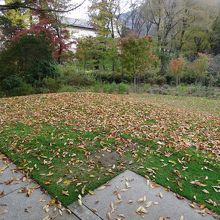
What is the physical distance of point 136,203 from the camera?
2344 mm

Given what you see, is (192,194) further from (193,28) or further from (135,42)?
(193,28)

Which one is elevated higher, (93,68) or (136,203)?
(93,68)

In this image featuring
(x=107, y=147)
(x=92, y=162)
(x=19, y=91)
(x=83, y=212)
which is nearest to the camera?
(x=83, y=212)

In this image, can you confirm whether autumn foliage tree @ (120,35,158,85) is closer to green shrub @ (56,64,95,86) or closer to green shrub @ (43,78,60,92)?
green shrub @ (56,64,95,86)

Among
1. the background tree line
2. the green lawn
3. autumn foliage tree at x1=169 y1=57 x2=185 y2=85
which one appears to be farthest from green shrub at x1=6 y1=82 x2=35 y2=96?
autumn foliage tree at x1=169 y1=57 x2=185 y2=85

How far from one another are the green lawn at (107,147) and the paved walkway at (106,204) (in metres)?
0.13

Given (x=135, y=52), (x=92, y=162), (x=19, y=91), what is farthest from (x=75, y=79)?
(x=92, y=162)

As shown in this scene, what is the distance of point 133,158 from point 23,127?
238 centimetres

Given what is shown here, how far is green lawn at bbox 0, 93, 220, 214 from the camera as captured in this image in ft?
8.90

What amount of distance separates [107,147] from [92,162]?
0.52 metres

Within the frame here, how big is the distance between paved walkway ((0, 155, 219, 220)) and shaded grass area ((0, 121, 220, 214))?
0.41 ft

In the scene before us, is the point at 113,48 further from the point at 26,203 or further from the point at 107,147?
the point at 26,203

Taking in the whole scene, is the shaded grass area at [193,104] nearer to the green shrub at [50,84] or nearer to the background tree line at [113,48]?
the background tree line at [113,48]

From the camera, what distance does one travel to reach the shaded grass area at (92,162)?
2604mm
